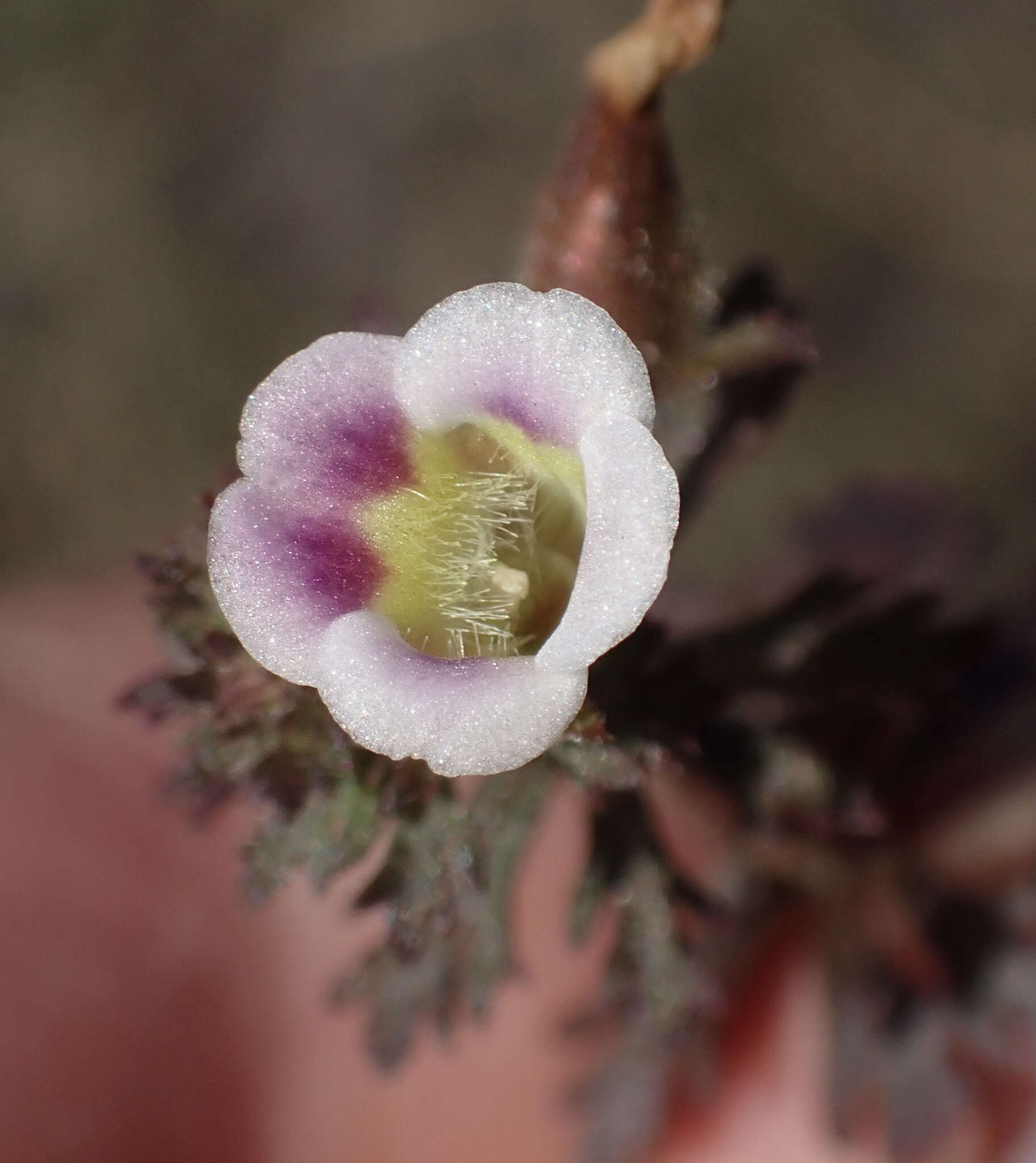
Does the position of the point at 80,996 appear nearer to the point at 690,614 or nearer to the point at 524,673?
the point at 690,614

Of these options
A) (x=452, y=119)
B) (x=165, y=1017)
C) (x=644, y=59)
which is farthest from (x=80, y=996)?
(x=452, y=119)

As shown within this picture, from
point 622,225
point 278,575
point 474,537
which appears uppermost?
point 622,225

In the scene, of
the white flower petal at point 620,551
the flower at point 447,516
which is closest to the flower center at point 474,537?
the flower at point 447,516

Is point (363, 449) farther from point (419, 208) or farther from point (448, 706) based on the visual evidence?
point (419, 208)

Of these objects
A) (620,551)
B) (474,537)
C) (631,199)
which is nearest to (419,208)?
(631,199)

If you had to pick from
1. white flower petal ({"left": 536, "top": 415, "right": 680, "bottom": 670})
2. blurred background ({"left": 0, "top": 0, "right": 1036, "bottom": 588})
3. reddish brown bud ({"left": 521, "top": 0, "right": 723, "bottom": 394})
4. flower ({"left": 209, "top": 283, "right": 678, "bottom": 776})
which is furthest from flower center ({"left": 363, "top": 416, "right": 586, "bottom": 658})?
blurred background ({"left": 0, "top": 0, "right": 1036, "bottom": 588})

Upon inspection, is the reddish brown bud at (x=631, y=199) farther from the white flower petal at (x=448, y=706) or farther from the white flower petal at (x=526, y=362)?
the white flower petal at (x=448, y=706)
